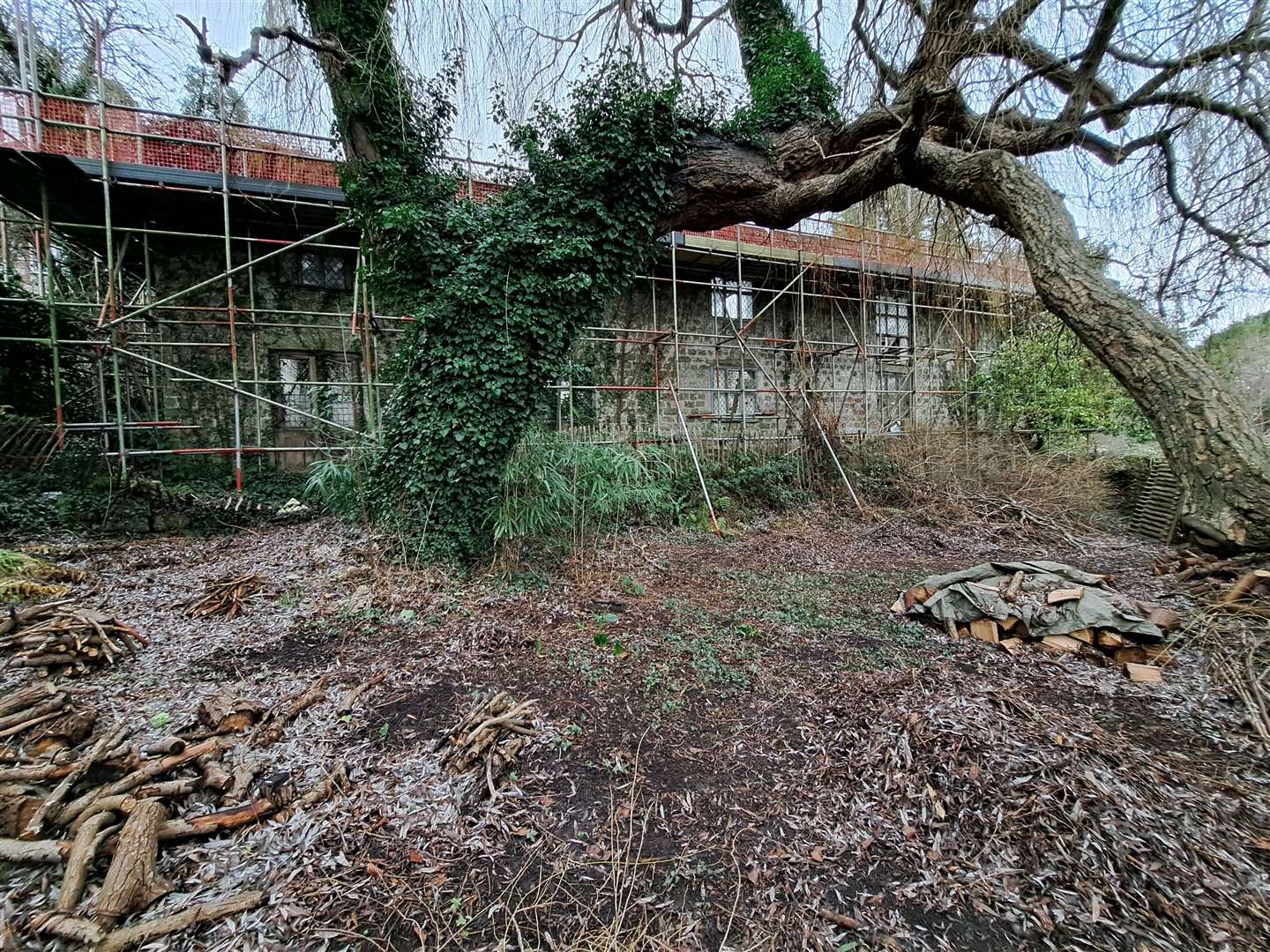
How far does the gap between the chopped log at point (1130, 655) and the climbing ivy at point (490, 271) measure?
4.72m

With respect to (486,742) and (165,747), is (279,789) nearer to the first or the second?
(165,747)

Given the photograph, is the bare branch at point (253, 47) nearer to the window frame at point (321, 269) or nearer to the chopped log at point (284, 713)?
the window frame at point (321, 269)

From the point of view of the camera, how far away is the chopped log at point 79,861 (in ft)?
4.57

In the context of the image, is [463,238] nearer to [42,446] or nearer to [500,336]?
[500,336]

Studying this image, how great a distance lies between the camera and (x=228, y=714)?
2.36m

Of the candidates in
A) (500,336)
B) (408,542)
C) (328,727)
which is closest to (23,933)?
(328,727)

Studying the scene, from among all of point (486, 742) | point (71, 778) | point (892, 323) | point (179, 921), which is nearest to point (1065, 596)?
point (486, 742)

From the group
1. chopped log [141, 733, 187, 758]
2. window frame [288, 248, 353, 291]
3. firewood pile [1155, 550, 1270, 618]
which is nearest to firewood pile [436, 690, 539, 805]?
chopped log [141, 733, 187, 758]

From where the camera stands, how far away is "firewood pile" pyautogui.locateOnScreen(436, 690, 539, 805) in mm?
2078

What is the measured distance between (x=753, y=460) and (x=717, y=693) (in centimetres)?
635

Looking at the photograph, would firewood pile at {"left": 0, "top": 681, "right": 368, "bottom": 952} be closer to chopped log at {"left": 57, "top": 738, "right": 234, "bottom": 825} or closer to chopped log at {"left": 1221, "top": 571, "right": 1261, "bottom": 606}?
chopped log at {"left": 57, "top": 738, "right": 234, "bottom": 825}

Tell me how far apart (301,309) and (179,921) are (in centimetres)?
925

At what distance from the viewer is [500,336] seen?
4723 millimetres

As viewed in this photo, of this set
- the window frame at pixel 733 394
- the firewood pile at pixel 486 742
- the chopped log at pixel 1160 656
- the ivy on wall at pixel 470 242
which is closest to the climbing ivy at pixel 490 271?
the ivy on wall at pixel 470 242
